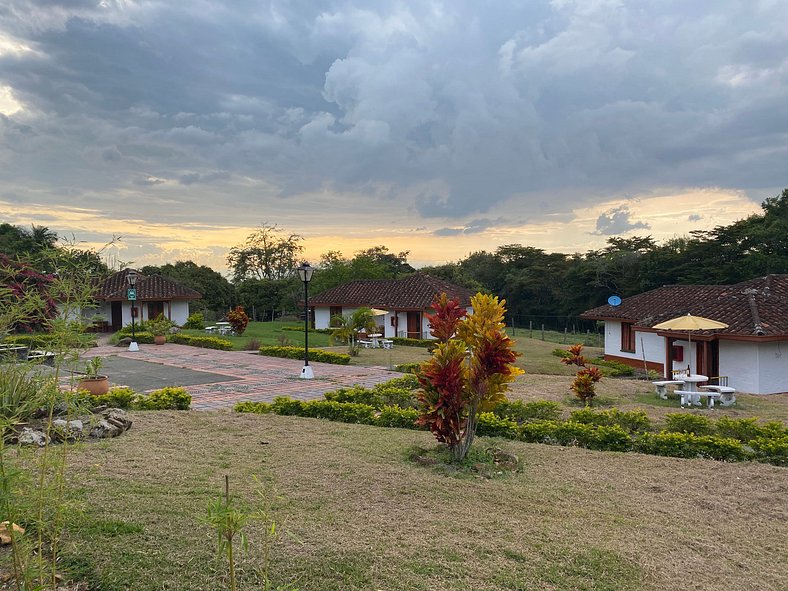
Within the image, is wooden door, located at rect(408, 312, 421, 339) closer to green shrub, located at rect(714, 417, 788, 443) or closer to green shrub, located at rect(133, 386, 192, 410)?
green shrub, located at rect(133, 386, 192, 410)

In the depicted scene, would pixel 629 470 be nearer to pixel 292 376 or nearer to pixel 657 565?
pixel 657 565

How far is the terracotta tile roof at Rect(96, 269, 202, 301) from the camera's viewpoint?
33.3 meters

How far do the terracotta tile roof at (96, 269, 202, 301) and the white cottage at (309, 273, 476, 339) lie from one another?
818 cm

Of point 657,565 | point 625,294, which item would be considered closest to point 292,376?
point 657,565

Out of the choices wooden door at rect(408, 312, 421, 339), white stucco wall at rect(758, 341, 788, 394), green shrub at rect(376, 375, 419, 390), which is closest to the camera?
green shrub at rect(376, 375, 419, 390)

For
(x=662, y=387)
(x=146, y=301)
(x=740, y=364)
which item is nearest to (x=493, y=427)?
(x=662, y=387)

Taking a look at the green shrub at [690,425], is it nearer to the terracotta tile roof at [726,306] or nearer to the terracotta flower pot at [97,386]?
the terracotta tile roof at [726,306]

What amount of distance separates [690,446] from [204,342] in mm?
21113

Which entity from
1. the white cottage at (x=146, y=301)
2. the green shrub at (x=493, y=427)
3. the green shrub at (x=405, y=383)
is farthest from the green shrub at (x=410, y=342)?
the green shrub at (x=493, y=427)

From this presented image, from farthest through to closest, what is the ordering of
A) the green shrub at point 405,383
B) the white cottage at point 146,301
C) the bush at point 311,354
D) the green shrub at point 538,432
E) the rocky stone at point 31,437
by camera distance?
the white cottage at point 146,301, the bush at point 311,354, the green shrub at point 405,383, the green shrub at point 538,432, the rocky stone at point 31,437

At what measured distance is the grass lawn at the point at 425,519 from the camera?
12.4 ft

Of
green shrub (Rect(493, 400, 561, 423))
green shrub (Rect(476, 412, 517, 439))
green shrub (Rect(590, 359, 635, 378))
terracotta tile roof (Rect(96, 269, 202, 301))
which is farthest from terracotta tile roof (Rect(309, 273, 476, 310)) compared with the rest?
green shrub (Rect(476, 412, 517, 439))

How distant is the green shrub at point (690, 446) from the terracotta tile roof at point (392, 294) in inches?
918

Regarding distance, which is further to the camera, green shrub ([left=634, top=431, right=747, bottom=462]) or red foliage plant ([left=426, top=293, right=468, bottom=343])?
green shrub ([left=634, top=431, right=747, bottom=462])
